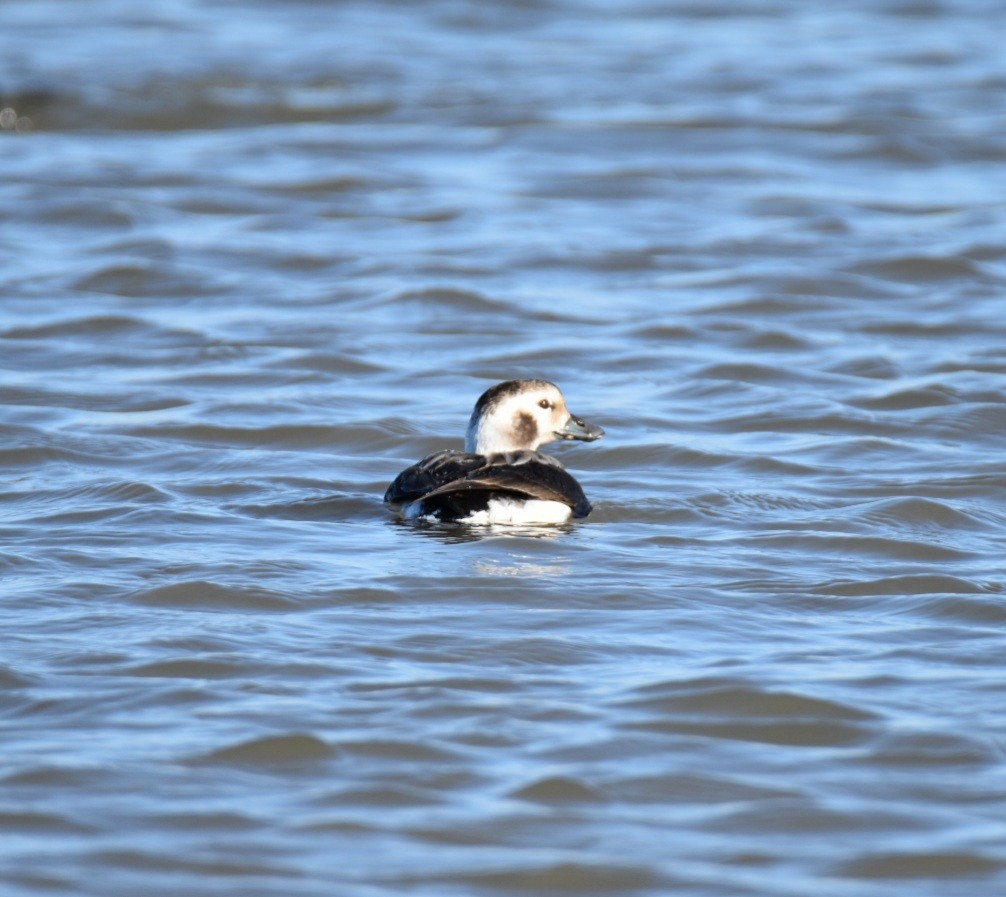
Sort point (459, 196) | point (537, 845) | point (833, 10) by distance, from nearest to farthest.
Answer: point (537, 845) < point (459, 196) < point (833, 10)

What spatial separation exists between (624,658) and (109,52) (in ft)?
54.3

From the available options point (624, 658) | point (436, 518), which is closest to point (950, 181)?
point (436, 518)

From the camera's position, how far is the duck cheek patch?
7.82 meters

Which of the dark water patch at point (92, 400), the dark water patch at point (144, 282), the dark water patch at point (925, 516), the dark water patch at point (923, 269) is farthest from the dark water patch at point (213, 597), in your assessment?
the dark water patch at point (923, 269)

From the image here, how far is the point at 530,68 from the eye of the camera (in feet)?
66.1

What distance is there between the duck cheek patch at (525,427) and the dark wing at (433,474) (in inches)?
13.4

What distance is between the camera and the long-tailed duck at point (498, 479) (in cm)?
721

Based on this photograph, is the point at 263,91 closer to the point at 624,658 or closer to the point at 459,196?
the point at 459,196

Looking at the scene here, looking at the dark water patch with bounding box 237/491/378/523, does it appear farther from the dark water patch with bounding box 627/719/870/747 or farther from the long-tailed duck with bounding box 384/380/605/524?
the dark water patch with bounding box 627/719/870/747

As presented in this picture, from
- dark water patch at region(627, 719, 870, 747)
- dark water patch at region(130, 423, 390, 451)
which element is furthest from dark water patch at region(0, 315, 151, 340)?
dark water patch at region(627, 719, 870, 747)

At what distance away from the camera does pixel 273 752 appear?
491 cm

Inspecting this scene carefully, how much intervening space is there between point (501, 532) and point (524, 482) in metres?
0.24

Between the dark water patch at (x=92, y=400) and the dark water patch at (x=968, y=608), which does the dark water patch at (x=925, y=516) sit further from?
the dark water patch at (x=92, y=400)

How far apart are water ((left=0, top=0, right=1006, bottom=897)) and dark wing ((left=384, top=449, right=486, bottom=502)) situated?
0.20m
